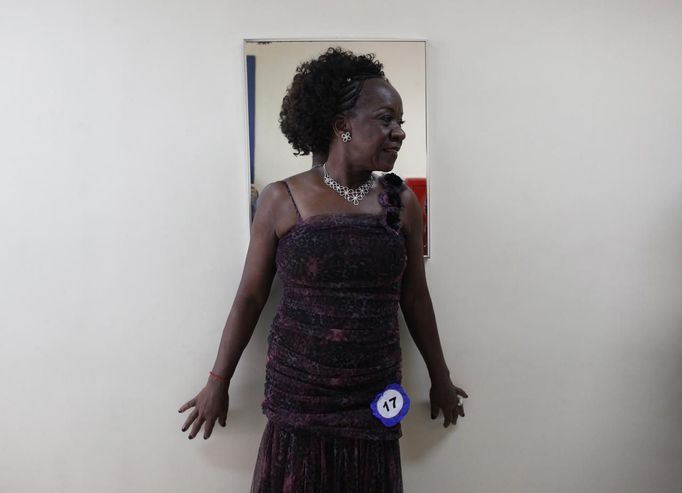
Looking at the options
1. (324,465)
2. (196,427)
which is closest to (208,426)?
(196,427)

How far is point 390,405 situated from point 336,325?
0.24 meters

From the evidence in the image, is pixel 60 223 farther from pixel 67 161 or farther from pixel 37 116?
pixel 37 116

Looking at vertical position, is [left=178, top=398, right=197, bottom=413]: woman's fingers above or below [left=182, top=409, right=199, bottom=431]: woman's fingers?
above

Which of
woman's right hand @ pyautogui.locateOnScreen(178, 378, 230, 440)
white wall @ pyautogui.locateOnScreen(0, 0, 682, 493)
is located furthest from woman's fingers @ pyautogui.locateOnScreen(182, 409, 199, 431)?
white wall @ pyautogui.locateOnScreen(0, 0, 682, 493)

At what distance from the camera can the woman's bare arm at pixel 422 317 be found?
1.31m

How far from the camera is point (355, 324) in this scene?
1178 mm

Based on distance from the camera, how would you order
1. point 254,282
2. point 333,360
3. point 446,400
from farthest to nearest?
point 446,400 → point 254,282 → point 333,360

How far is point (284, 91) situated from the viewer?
136cm

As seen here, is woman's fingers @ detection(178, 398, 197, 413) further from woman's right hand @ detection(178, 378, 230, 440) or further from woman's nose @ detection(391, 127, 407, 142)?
woman's nose @ detection(391, 127, 407, 142)

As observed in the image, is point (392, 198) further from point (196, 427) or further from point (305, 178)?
point (196, 427)

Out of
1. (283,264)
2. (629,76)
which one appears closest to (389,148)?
(283,264)

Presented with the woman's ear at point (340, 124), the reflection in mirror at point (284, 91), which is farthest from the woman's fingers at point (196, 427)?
the woman's ear at point (340, 124)

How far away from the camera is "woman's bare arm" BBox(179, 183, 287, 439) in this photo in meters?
1.25

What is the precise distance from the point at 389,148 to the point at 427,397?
0.75 meters
